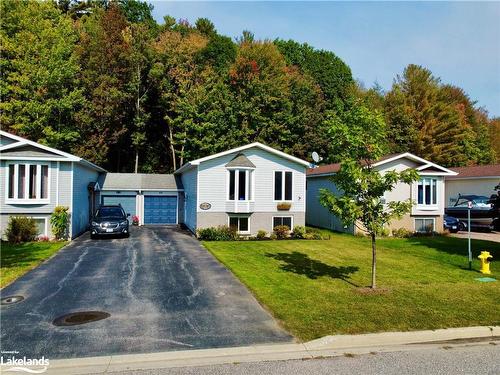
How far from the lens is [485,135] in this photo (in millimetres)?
57750

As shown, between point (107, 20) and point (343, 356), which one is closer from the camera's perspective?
point (343, 356)

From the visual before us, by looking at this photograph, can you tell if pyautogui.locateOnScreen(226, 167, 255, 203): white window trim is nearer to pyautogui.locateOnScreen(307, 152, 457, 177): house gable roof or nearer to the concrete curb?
pyautogui.locateOnScreen(307, 152, 457, 177): house gable roof

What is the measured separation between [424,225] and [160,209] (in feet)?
67.1

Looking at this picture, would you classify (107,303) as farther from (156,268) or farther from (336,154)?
(336,154)

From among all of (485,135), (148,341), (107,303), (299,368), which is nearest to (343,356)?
(299,368)

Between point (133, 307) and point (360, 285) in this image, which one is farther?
point (360, 285)

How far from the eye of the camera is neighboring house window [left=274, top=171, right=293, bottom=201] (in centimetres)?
2658

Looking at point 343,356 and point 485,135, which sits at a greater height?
point 485,135

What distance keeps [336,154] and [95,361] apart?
896cm

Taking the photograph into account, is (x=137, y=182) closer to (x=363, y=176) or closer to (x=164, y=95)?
(x=164, y=95)

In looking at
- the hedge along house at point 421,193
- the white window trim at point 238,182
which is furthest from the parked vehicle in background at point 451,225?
the white window trim at point 238,182

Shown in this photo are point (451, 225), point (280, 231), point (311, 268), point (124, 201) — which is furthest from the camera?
point (124, 201)

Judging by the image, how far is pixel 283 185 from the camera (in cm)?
2667

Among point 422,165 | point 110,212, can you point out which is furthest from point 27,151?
point 422,165
